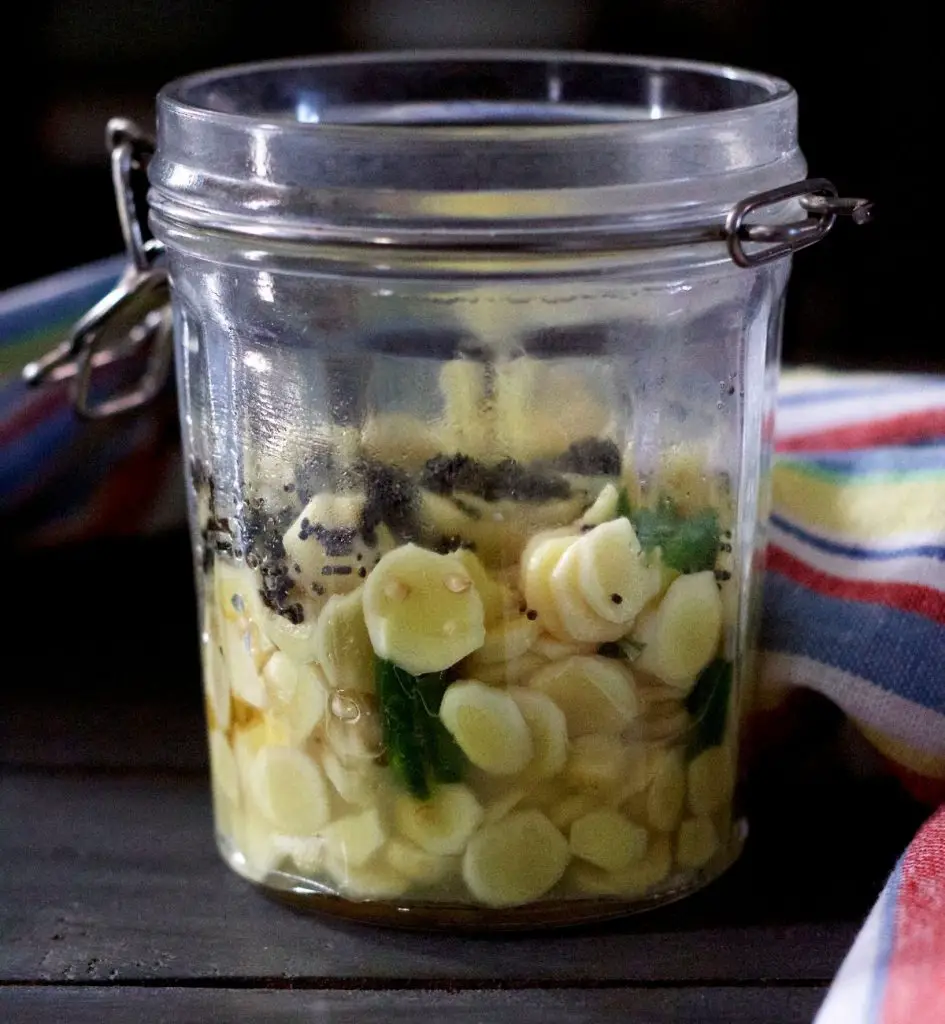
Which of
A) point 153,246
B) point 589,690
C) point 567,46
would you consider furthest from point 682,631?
point 567,46

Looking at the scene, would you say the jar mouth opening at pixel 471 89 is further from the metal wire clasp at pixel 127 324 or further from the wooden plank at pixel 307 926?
the wooden plank at pixel 307 926

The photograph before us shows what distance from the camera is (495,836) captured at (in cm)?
36

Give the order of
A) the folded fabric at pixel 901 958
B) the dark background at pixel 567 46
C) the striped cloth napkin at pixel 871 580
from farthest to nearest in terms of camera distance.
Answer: the dark background at pixel 567 46
the striped cloth napkin at pixel 871 580
the folded fabric at pixel 901 958

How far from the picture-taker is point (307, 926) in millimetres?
379

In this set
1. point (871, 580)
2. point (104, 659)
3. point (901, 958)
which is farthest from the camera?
point (104, 659)

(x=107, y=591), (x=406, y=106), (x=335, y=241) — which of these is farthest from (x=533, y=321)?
(x=107, y=591)

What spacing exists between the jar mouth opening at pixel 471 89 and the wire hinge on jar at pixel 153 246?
4cm

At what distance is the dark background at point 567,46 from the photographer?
0.62m

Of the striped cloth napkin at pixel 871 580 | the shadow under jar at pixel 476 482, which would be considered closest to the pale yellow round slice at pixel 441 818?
the shadow under jar at pixel 476 482

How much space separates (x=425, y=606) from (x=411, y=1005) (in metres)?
0.09

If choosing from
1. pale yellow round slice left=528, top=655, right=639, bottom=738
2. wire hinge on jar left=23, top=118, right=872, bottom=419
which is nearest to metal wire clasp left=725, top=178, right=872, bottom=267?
wire hinge on jar left=23, top=118, right=872, bottom=419

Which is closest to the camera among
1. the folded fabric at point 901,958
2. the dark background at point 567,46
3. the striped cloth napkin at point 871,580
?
the folded fabric at point 901,958

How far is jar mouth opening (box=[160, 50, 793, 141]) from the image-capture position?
0.45m

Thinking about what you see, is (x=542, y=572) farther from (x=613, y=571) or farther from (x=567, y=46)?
(x=567, y=46)
